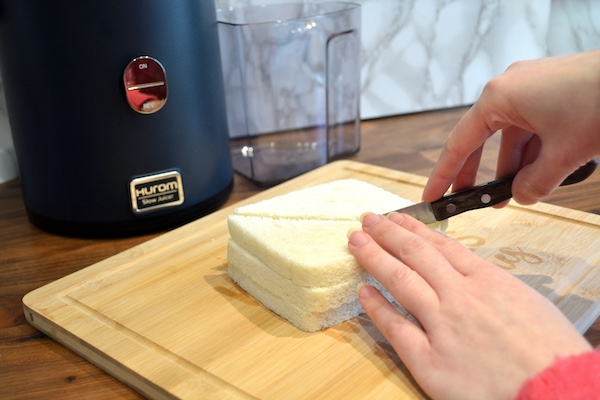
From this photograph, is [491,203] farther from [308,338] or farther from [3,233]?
[3,233]

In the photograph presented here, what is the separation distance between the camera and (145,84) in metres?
1.20

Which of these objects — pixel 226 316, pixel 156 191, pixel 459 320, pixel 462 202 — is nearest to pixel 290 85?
pixel 156 191

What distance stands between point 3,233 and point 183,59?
59 cm

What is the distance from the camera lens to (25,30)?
117cm

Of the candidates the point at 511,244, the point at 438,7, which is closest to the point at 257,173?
the point at 511,244

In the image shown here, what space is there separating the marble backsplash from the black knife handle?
1.00m

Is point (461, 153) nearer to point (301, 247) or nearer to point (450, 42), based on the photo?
point (301, 247)

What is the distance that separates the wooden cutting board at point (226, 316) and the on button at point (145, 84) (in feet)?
0.90

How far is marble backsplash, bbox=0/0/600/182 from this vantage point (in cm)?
A: 204

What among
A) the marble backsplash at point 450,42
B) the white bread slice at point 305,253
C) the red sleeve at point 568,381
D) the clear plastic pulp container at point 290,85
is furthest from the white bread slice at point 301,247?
the marble backsplash at point 450,42

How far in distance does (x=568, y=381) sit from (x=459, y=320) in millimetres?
A: 155

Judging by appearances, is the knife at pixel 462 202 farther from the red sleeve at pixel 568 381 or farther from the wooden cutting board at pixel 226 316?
the red sleeve at pixel 568 381

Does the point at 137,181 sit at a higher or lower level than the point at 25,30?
lower

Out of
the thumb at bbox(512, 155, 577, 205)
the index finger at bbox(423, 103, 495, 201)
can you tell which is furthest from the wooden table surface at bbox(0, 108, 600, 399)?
the index finger at bbox(423, 103, 495, 201)
